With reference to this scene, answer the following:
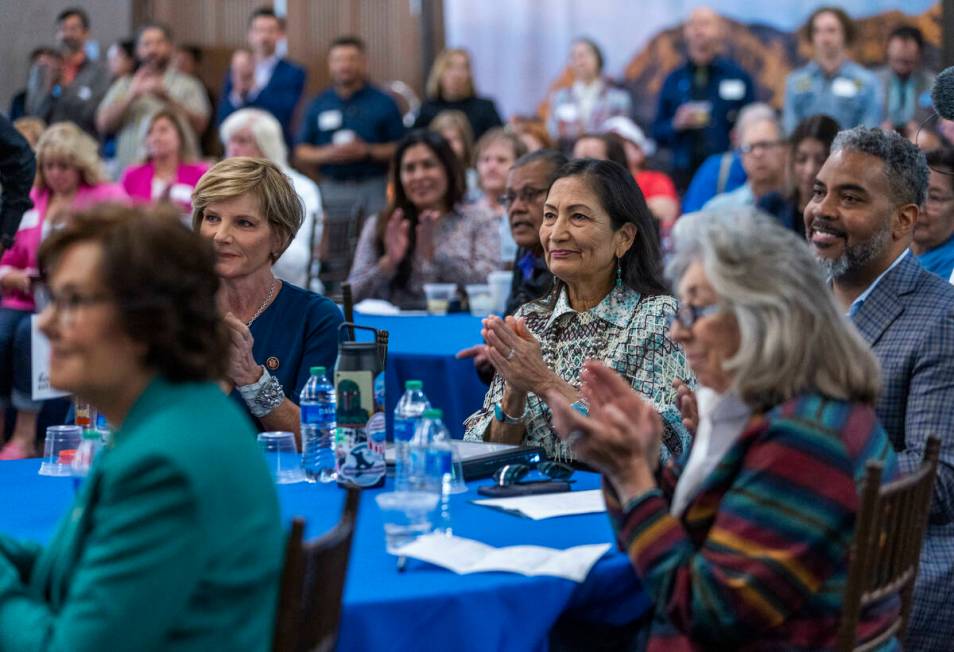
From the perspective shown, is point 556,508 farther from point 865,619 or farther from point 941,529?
point 941,529

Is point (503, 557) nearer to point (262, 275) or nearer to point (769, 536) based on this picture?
point (769, 536)

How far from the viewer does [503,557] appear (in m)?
2.00

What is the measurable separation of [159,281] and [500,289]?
3830 millimetres

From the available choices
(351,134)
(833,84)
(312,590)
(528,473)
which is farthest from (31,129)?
(312,590)

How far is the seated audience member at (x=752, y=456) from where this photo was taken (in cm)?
176

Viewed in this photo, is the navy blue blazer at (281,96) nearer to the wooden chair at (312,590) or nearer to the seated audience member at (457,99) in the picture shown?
the seated audience member at (457,99)

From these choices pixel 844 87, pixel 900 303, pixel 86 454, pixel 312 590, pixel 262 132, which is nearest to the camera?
pixel 312 590

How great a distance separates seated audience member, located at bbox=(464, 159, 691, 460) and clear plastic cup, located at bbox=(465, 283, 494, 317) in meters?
1.92

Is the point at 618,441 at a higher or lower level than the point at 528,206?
lower

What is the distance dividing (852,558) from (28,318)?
5.11m

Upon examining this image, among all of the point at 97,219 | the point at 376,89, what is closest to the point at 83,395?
the point at 97,219

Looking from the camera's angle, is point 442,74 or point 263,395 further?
point 442,74

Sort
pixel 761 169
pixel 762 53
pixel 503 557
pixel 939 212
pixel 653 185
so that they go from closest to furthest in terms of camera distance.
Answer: pixel 503 557, pixel 939 212, pixel 761 169, pixel 653 185, pixel 762 53

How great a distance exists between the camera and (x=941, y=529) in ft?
8.36
